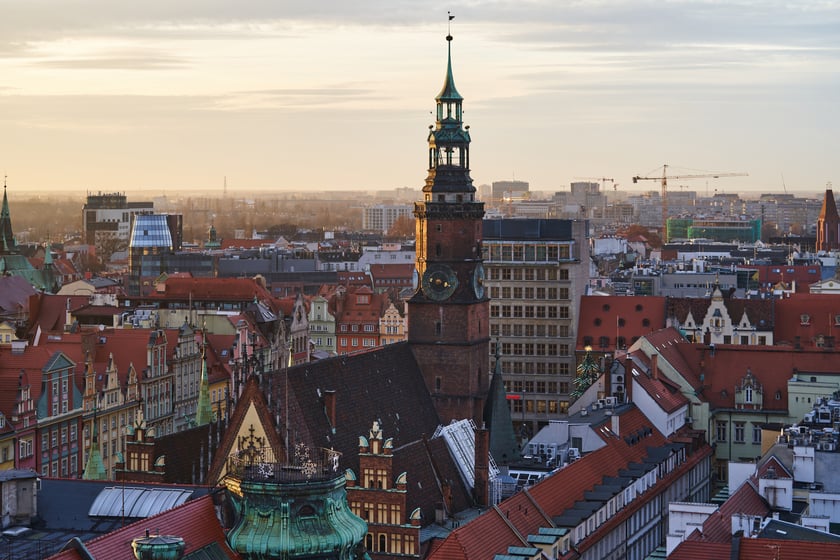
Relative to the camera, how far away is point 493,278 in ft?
450

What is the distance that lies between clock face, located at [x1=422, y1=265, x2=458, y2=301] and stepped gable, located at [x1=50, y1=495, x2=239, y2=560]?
38.6 m

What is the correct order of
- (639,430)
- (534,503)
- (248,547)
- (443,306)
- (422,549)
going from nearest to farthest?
(248,547), (422,549), (534,503), (443,306), (639,430)

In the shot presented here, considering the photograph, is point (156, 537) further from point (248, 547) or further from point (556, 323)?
point (556, 323)

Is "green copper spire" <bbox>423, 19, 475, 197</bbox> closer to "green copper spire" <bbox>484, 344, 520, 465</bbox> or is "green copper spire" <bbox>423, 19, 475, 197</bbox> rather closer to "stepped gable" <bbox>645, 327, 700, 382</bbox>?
"green copper spire" <bbox>484, 344, 520, 465</bbox>

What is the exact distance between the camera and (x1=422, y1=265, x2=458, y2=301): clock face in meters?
93.2

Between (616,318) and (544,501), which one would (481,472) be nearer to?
(544,501)

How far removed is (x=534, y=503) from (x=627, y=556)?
14068mm

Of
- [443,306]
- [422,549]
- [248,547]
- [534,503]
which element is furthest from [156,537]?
[443,306]

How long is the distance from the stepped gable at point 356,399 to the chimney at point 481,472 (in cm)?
473

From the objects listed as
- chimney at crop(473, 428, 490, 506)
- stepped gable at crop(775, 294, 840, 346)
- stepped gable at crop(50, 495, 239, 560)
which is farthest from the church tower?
stepped gable at crop(775, 294, 840, 346)

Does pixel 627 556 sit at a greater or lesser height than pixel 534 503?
lesser

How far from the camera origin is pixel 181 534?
169ft

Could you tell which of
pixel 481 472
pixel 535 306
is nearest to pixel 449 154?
pixel 481 472

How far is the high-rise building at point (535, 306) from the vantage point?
447 feet
